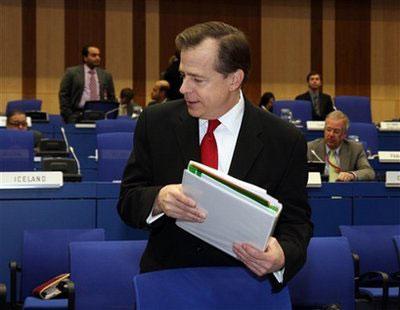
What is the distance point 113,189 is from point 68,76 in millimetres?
6330

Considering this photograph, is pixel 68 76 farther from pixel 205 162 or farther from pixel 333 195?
pixel 205 162

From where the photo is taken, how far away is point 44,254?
5.32 m

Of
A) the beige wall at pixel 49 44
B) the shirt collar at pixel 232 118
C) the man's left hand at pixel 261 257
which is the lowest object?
the man's left hand at pixel 261 257

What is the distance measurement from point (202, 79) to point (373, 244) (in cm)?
332

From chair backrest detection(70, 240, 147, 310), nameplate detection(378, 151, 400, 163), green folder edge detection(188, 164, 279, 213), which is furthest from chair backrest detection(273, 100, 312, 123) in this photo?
green folder edge detection(188, 164, 279, 213)

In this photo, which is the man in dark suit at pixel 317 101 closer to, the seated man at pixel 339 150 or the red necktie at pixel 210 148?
the seated man at pixel 339 150

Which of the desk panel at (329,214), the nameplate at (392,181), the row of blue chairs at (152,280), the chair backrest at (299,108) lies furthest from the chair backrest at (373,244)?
the chair backrest at (299,108)

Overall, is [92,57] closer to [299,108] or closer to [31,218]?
[299,108]

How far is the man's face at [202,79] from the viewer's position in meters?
2.78

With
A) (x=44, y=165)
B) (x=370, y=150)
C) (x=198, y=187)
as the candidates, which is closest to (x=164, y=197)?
(x=198, y=187)

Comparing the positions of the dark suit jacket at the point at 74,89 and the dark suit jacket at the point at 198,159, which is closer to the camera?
the dark suit jacket at the point at 198,159

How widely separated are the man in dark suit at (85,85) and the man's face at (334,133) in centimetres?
473

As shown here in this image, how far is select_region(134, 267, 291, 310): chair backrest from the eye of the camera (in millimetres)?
2773

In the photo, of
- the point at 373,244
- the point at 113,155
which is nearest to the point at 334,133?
the point at 113,155
